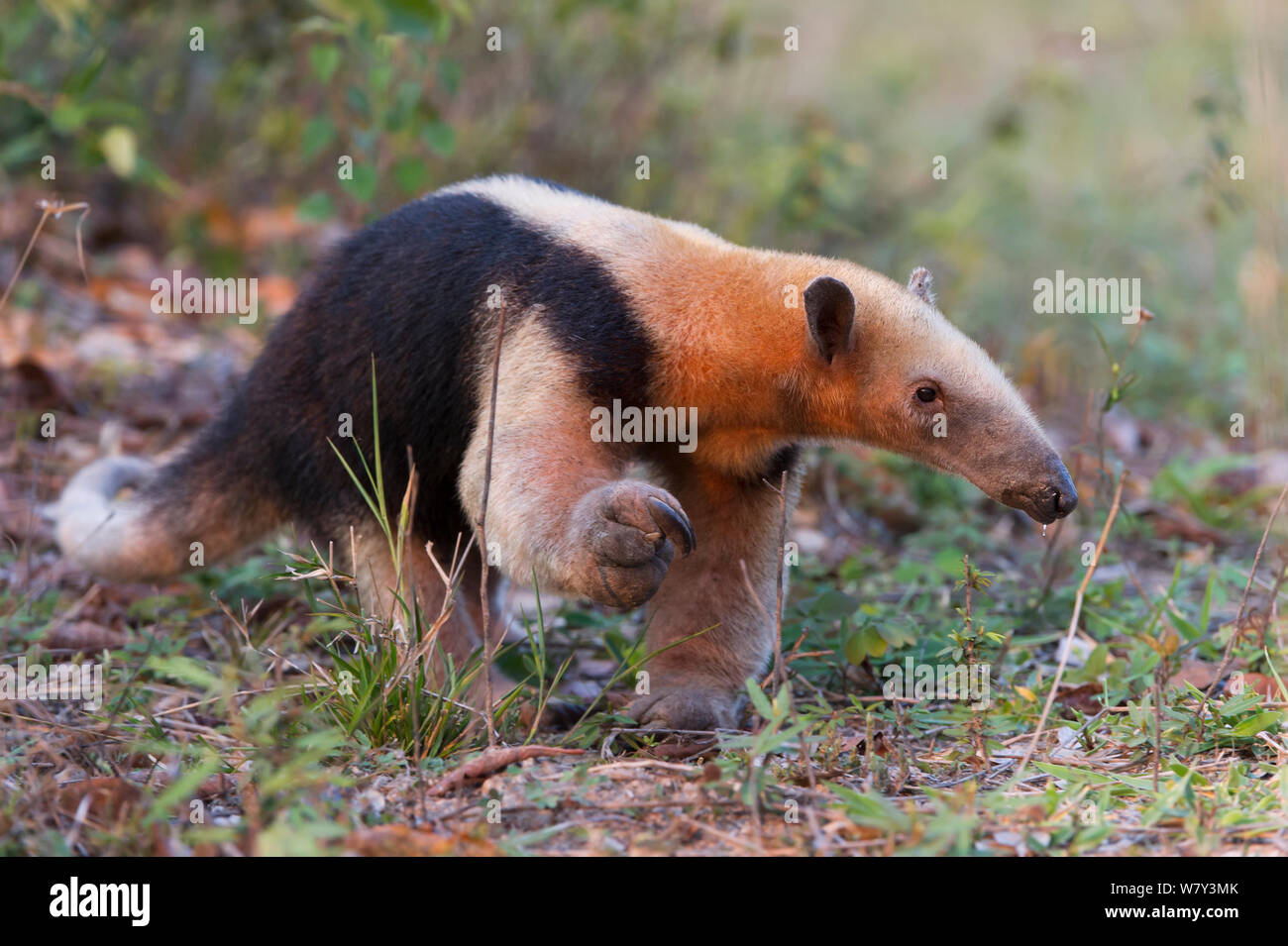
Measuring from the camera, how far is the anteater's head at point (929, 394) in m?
5.21

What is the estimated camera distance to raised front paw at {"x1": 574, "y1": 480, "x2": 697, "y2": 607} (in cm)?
484

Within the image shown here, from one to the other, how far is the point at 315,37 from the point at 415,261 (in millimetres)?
6096

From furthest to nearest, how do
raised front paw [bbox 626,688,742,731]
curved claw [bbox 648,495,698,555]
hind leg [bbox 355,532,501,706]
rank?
hind leg [bbox 355,532,501,706] → raised front paw [bbox 626,688,742,731] → curved claw [bbox 648,495,698,555]

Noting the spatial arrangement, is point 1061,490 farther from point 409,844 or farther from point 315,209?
point 315,209

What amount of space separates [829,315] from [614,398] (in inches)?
35.0

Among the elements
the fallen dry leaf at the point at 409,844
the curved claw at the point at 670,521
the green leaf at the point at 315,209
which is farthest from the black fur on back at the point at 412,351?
the green leaf at the point at 315,209

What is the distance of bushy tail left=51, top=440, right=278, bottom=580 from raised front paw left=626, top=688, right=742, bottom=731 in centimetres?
237

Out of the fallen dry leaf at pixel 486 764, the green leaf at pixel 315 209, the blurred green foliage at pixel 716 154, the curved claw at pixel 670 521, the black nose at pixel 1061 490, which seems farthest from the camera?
the blurred green foliage at pixel 716 154

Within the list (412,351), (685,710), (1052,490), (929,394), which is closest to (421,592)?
(412,351)

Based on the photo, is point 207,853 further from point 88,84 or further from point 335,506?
point 88,84

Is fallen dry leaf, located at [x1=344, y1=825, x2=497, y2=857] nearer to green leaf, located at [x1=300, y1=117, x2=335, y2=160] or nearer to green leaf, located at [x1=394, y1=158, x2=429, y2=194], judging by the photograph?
green leaf, located at [x1=394, y1=158, x2=429, y2=194]

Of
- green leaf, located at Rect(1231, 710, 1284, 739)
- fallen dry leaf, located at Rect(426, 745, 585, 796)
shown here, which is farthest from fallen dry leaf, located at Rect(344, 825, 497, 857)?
green leaf, located at Rect(1231, 710, 1284, 739)

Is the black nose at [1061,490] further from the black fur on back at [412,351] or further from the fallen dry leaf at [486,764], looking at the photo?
the fallen dry leaf at [486,764]

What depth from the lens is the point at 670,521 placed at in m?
4.81
